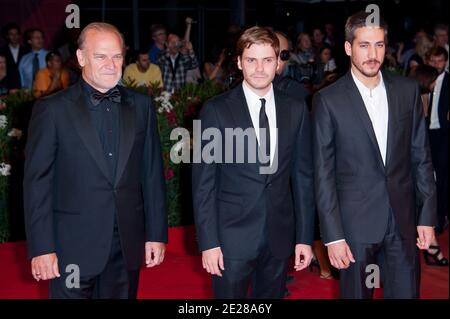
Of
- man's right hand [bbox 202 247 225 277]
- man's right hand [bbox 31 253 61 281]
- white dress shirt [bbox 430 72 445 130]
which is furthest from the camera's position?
white dress shirt [bbox 430 72 445 130]

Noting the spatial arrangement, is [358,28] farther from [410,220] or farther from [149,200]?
[149,200]

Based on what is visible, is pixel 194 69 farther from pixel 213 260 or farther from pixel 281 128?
pixel 213 260

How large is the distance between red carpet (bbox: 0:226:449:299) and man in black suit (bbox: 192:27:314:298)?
1.70m

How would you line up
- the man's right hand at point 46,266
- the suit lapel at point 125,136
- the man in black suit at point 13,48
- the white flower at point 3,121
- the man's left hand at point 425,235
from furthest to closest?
the man in black suit at point 13,48 → the white flower at point 3,121 → the man's left hand at point 425,235 → the suit lapel at point 125,136 → the man's right hand at point 46,266

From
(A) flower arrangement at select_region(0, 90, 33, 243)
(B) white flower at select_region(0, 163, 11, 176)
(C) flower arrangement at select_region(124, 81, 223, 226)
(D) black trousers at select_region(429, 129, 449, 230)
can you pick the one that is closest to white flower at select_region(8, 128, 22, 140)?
(A) flower arrangement at select_region(0, 90, 33, 243)

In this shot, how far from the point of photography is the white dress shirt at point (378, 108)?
3990mm

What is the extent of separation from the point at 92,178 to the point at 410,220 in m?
1.66

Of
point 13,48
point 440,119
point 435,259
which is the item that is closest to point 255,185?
point 435,259

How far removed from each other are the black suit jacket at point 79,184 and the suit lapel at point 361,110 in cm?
107

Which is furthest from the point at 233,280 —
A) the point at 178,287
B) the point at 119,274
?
the point at 178,287

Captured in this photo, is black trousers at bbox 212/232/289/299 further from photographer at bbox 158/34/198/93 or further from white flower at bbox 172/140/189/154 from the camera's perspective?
photographer at bbox 158/34/198/93

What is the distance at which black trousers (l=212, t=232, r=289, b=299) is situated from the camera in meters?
3.86

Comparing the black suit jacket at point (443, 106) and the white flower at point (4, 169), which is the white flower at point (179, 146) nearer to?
the white flower at point (4, 169)

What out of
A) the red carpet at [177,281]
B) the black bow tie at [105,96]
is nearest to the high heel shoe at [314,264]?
the red carpet at [177,281]
